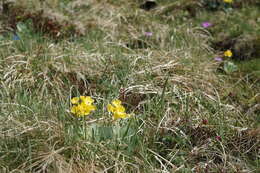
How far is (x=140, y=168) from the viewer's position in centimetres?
233

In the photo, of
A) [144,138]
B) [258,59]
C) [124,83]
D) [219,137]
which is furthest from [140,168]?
[258,59]

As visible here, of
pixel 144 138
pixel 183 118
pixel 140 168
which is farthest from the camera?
pixel 183 118

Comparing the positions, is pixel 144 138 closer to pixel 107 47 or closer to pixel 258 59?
pixel 107 47

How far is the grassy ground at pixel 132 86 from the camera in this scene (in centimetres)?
233

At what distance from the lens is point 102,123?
2.58 m

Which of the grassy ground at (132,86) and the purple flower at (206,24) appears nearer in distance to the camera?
the grassy ground at (132,86)

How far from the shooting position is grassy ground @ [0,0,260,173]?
233 cm

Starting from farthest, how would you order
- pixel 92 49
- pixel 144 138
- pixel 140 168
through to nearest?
pixel 92 49
pixel 144 138
pixel 140 168

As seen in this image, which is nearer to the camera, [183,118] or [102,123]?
[102,123]

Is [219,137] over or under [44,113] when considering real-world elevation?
under

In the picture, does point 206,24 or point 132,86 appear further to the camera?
point 206,24

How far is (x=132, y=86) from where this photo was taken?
310 centimetres

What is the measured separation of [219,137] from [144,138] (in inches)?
16.7

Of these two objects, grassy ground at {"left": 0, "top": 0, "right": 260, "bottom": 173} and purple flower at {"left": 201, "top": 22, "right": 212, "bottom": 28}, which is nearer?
grassy ground at {"left": 0, "top": 0, "right": 260, "bottom": 173}
